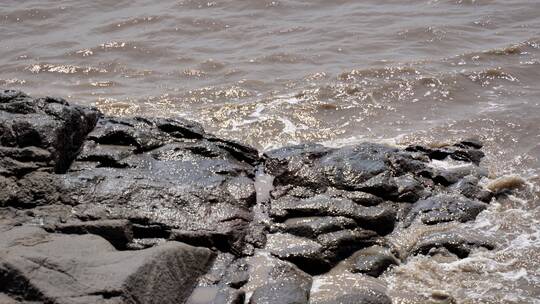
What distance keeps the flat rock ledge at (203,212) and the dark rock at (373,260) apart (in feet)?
0.05

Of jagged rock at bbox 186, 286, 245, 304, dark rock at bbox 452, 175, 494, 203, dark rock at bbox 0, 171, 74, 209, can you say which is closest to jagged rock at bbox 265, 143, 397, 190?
dark rock at bbox 452, 175, 494, 203

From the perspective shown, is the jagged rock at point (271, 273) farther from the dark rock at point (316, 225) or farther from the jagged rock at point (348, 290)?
the dark rock at point (316, 225)

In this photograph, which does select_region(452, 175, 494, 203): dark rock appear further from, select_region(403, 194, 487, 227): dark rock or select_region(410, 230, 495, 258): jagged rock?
select_region(410, 230, 495, 258): jagged rock

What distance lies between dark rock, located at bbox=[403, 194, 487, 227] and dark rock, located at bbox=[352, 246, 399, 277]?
73cm

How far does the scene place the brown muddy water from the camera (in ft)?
25.6

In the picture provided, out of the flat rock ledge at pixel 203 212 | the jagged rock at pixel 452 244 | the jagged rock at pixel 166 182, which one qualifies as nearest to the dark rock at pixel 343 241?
the flat rock ledge at pixel 203 212

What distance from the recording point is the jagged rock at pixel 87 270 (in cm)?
537

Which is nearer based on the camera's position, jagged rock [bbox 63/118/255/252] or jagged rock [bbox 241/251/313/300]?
jagged rock [bbox 241/251/313/300]

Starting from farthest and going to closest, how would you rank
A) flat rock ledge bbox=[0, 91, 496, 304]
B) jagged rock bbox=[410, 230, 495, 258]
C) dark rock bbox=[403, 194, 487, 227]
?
dark rock bbox=[403, 194, 487, 227] < jagged rock bbox=[410, 230, 495, 258] < flat rock ledge bbox=[0, 91, 496, 304]

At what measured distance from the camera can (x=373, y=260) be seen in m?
6.95

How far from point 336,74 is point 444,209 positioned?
574 centimetres

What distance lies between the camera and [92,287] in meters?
5.41

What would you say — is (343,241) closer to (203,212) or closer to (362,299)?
(362,299)

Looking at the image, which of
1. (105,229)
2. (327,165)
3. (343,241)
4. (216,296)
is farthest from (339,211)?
(105,229)
